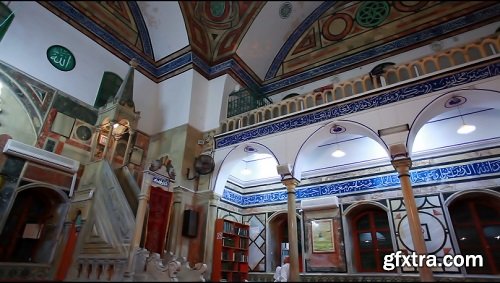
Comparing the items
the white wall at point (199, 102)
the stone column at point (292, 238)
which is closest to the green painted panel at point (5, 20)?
the white wall at point (199, 102)

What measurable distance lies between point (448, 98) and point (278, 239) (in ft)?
17.0

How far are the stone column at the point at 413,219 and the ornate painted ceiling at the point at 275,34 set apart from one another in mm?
2853

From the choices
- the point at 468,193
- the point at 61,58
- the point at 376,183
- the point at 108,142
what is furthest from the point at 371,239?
the point at 61,58

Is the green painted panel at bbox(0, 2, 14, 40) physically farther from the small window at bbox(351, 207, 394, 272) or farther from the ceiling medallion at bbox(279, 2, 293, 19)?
the small window at bbox(351, 207, 394, 272)

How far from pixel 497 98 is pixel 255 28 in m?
4.38

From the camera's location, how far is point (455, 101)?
488cm

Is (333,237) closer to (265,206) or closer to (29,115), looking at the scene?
(265,206)

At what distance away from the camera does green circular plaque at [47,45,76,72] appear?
6062 mm

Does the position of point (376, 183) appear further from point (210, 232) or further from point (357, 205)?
point (210, 232)

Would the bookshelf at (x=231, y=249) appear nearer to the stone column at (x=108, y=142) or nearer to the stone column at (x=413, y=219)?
the stone column at (x=108, y=142)

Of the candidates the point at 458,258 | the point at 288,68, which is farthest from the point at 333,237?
the point at 288,68

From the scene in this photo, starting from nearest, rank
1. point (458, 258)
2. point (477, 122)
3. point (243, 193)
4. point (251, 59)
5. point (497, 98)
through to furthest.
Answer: point (497, 98), point (458, 258), point (477, 122), point (251, 59), point (243, 193)

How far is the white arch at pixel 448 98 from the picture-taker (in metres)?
4.59

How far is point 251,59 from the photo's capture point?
311 inches
